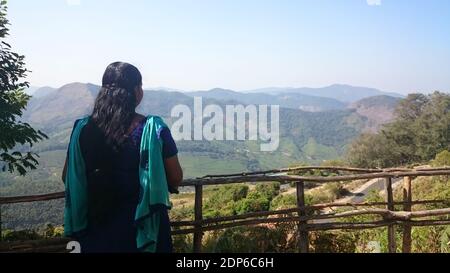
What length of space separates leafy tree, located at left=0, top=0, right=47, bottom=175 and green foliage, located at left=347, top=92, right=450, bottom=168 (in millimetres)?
40046

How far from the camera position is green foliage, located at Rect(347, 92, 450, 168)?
42.6m

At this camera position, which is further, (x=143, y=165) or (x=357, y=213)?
(x=357, y=213)

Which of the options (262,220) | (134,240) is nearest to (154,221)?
(134,240)

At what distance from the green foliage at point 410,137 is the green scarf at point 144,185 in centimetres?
4348

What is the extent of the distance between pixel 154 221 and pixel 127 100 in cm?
67

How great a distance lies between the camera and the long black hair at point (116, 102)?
226cm

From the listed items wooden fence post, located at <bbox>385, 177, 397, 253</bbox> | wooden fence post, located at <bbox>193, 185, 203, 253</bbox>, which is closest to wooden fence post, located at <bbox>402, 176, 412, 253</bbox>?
wooden fence post, located at <bbox>385, 177, 397, 253</bbox>

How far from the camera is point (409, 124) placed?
47812mm
